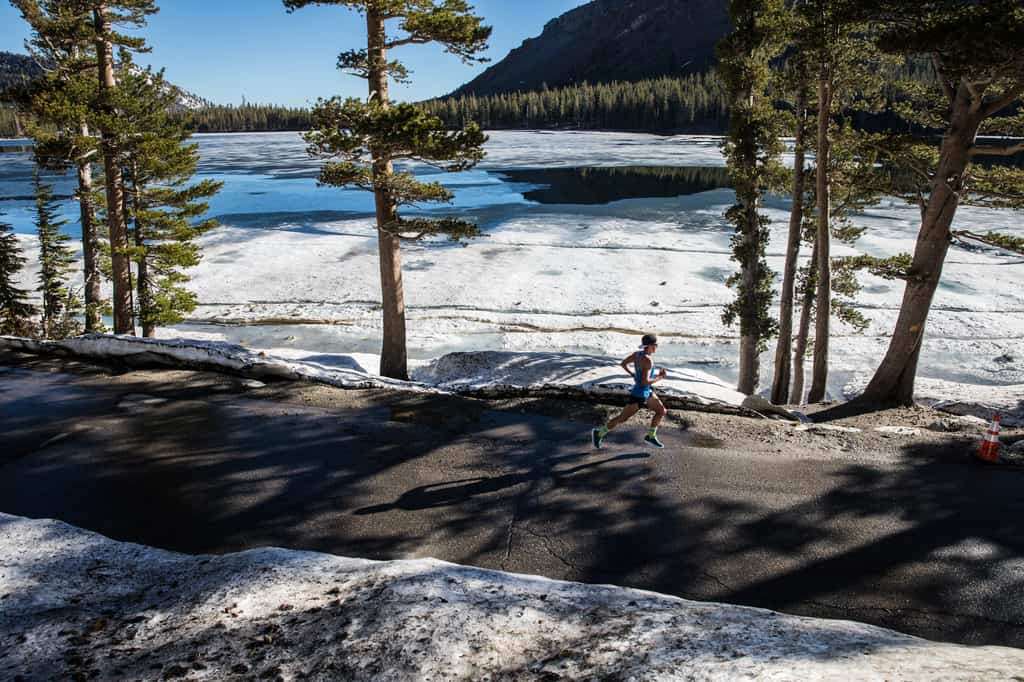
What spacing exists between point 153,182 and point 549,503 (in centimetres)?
1643

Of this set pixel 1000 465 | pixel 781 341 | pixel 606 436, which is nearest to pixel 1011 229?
pixel 781 341

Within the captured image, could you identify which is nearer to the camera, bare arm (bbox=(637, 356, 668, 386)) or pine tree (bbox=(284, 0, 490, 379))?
bare arm (bbox=(637, 356, 668, 386))

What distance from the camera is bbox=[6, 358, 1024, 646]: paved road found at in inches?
243

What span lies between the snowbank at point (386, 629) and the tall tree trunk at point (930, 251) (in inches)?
335

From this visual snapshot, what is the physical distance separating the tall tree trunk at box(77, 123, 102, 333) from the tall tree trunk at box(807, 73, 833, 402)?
18.7m

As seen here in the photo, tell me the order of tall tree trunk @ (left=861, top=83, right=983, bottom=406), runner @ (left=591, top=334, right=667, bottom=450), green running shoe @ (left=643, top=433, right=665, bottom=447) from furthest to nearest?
tall tree trunk @ (left=861, top=83, right=983, bottom=406) < green running shoe @ (left=643, top=433, right=665, bottom=447) < runner @ (left=591, top=334, right=667, bottom=450)

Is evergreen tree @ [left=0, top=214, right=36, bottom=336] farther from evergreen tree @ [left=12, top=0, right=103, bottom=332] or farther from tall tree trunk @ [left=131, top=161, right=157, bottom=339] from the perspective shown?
evergreen tree @ [left=12, top=0, right=103, bottom=332]

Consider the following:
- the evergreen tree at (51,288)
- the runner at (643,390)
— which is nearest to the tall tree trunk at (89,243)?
the evergreen tree at (51,288)

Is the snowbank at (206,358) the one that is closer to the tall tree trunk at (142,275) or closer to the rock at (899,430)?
the tall tree trunk at (142,275)

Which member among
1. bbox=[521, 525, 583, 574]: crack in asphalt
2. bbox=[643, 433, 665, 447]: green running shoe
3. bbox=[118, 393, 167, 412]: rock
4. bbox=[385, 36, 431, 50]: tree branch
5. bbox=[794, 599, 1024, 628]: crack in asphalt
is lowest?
bbox=[794, 599, 1024, 628]: crack in asphalt

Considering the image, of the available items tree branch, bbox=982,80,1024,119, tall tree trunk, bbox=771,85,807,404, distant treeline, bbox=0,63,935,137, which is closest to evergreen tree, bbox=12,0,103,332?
tall tree trunk, bbox=771,85,807,404

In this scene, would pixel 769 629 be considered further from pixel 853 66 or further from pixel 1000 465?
pixel 853 66

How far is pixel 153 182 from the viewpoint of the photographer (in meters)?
17.9

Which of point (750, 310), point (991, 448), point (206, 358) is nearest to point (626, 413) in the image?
point (991, 448)
